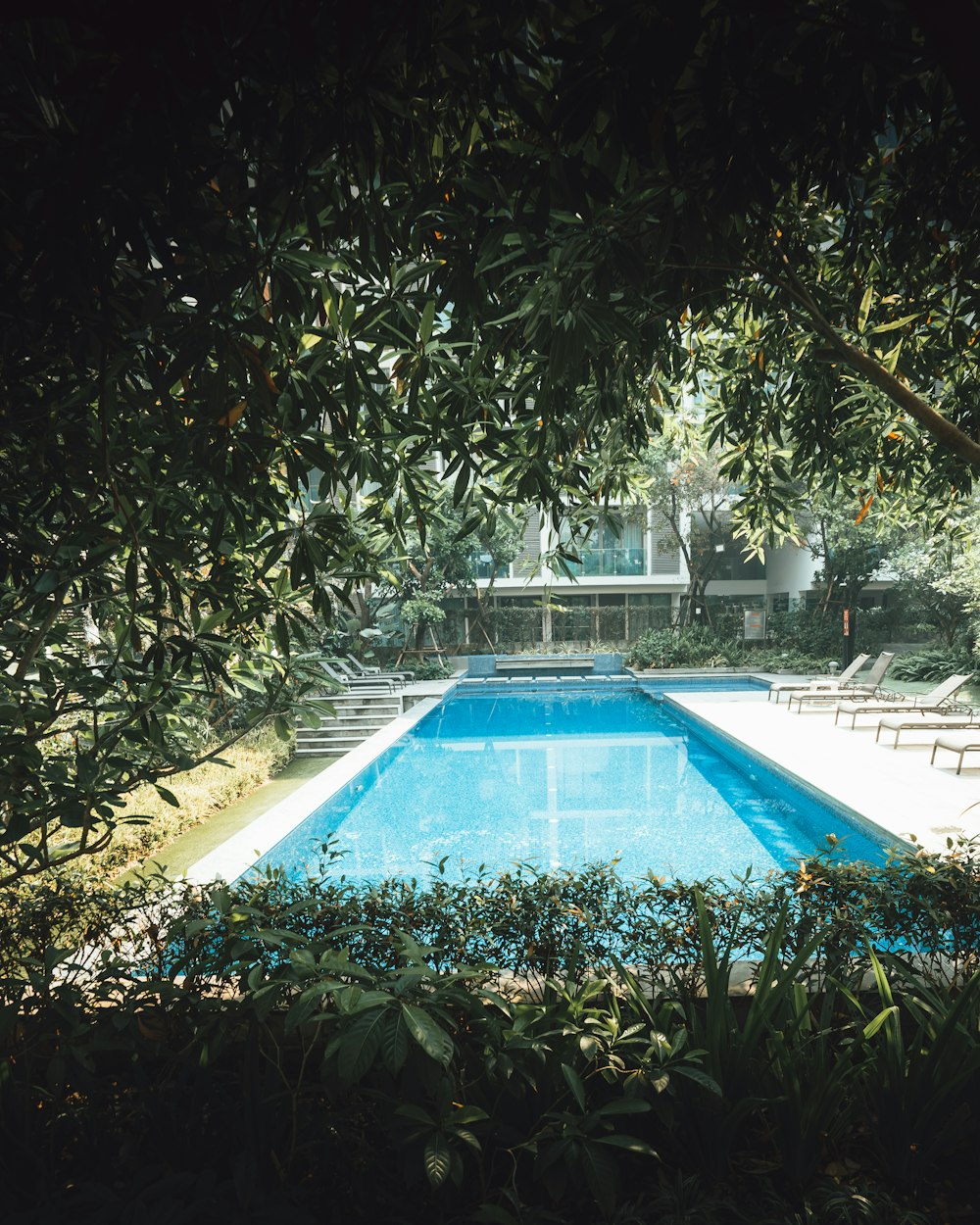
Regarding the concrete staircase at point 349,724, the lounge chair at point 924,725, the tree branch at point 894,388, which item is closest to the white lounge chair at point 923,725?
the lounge chair at point 924,725

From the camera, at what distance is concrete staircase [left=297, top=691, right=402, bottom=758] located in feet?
41.8

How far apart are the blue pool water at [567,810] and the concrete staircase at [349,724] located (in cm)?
73

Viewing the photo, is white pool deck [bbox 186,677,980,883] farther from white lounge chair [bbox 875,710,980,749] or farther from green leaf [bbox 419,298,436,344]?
green leaf [bbox 419,298,436,344]

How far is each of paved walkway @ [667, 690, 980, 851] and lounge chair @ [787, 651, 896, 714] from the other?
21.5 inches

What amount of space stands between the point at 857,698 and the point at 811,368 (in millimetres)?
12398

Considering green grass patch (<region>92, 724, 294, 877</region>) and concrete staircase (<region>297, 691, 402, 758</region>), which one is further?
concrete staircase (<region>297, 691, 402, 758</region>)

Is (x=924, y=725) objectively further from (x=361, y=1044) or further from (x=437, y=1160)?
(x=361, y=1044)

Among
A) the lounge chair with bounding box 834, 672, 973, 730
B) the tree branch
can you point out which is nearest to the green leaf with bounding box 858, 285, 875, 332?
the tree branch

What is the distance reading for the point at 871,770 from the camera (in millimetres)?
8992

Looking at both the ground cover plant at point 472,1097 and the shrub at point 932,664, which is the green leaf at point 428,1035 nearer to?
the ground cover plant at point 472,1097

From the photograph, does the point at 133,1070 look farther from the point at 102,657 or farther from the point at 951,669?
the point at 951,669

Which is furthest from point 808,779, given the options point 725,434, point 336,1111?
point 336,1111

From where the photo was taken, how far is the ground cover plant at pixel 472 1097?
5.97 feet

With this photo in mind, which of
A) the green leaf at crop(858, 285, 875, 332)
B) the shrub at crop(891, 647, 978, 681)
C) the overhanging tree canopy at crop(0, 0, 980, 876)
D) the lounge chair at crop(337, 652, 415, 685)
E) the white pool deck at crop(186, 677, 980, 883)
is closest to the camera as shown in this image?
the overhanging tree canopy at crop(0, 0, 980, 876)
